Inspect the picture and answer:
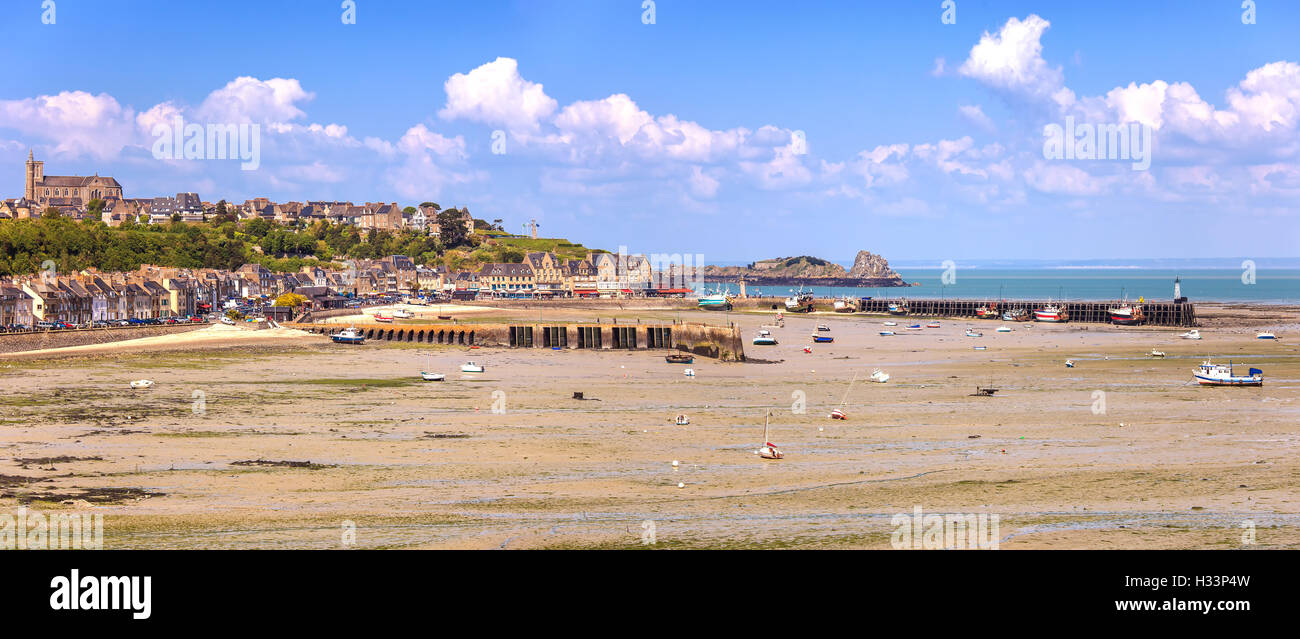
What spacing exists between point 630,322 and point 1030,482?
7813 centimetres

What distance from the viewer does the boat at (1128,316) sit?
11325cm

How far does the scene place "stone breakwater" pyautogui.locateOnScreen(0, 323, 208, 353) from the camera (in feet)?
236

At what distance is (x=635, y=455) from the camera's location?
106ft

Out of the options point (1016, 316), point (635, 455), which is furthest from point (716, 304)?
point (635, 455)

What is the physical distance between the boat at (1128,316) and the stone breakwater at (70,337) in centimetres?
9521

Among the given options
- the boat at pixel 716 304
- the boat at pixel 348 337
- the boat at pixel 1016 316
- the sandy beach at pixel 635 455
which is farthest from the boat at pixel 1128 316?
the boat at pixel 348 337

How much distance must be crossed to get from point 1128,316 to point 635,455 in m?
97.8

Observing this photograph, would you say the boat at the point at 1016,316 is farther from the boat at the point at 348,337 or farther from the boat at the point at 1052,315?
the boat at the point at 348,337

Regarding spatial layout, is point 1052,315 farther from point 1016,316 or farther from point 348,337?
point 348,337

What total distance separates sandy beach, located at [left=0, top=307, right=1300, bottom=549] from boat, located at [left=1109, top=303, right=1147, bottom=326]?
5396 cm

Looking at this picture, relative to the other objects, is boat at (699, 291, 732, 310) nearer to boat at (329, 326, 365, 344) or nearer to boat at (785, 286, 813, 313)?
boat at (785, 286, 813, 313)

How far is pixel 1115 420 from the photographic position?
133 ft
